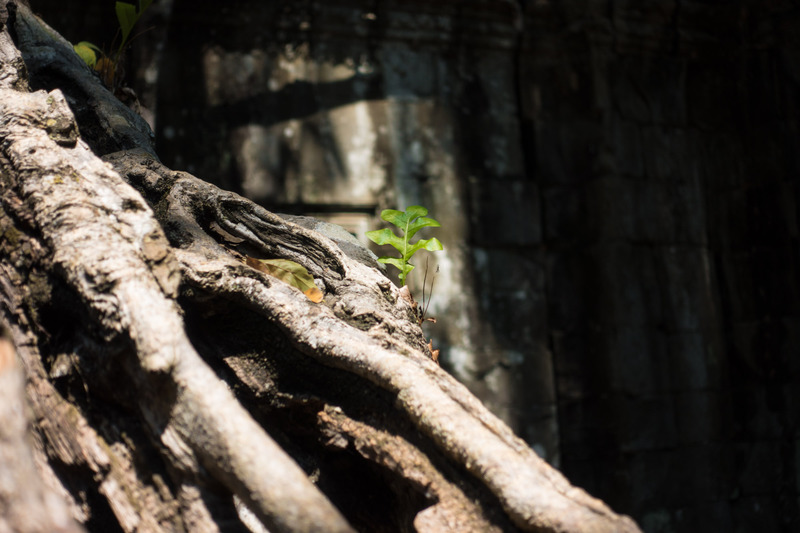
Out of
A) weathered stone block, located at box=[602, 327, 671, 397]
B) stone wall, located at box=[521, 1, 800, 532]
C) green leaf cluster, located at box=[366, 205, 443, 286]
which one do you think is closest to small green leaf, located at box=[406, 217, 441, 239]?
green leaf cluster, located at box=[366, 205, 443, 286]

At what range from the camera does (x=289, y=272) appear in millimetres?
1600

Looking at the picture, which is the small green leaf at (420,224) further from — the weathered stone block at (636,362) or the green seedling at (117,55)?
the weathered stone block at (636,362)

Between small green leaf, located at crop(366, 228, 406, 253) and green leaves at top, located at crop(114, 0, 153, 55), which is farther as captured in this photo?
green leaves at top, located at crop(114, 0, 153, 55)

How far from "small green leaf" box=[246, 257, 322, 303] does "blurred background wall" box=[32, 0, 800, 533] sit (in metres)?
2.26

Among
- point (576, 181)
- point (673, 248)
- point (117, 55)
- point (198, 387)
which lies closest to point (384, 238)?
point (198, 387)

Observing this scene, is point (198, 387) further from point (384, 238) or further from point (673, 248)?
point (673, 248)

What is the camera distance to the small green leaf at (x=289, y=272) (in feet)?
5.20

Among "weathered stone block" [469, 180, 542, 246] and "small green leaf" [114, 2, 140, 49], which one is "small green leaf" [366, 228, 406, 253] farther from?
"weathered stone block" [469, 180, 542, 246]

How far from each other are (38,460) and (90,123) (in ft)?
3.53

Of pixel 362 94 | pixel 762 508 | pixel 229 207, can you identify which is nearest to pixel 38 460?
pixel 229 207

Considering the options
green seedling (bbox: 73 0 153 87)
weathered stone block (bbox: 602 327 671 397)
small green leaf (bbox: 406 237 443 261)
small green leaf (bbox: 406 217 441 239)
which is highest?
green seedling (bbox: 73 0 153 87)

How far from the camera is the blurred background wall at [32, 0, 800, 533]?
3855 mm

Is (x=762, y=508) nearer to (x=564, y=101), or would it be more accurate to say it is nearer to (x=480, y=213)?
(x=480, y=213)

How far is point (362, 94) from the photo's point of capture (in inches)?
158
